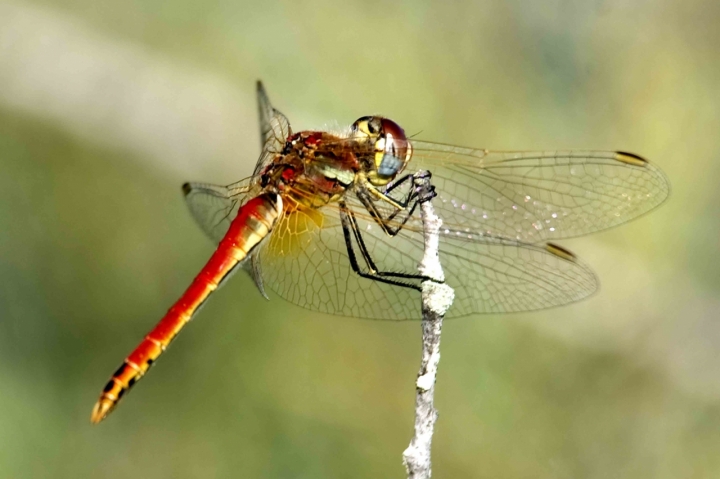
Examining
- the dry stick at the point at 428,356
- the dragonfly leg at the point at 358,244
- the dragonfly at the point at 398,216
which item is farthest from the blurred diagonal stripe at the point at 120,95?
the dry stick at the point at 428,356

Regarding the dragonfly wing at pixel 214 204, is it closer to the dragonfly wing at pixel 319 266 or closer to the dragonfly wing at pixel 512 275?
the dragonfly wing at pixel 319 266

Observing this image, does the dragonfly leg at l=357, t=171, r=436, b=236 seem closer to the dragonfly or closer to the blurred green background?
the dragonfly

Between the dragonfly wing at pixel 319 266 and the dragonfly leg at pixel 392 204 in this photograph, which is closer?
the dragonfly leg at pixel 392 204

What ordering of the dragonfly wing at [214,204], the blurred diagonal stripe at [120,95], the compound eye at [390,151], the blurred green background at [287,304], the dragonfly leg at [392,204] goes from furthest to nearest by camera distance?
Result: 1. the blurred diagonal stripe at [120,95]
2. the blurred green background at [287,304]
3. the dragonfly wing at [214,204]
4. the compound eye at [390,151]
5. the dragonfly leg at [392,204]

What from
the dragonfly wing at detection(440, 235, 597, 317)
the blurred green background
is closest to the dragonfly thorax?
the dragonfly wing at detection(440, 235, 597, 317)

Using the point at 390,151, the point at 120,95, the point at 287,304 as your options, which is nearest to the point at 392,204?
the point at 390,151

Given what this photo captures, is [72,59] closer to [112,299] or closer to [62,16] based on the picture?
[62,16]

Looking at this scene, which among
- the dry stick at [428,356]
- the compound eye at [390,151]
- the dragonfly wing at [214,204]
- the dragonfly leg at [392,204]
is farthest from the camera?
the dragonfly wing at [214,204]

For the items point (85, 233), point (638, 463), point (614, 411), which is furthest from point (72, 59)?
point (638, 463)
